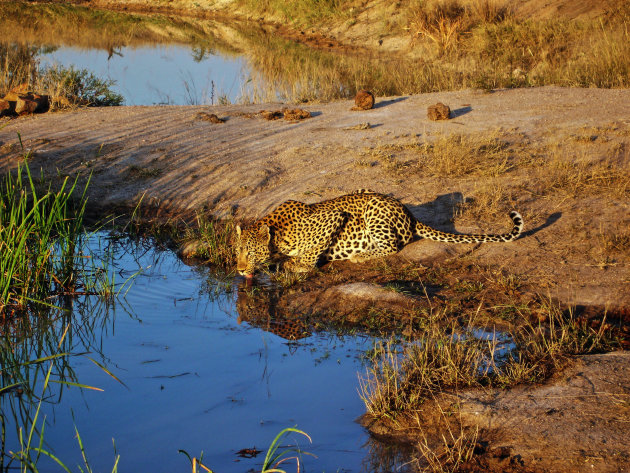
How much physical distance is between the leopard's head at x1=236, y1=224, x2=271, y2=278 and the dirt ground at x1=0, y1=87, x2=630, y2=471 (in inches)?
33.9

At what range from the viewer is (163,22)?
35.0 m

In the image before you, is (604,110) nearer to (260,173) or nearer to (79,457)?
(260,173)

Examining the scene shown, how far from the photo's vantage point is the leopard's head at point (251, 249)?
854cm

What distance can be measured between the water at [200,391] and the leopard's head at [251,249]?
1.66 ft

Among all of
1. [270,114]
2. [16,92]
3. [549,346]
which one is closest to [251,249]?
[549,346]

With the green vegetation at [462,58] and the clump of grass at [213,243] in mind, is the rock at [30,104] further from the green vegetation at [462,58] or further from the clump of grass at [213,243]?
the clump of grass at [213,243]

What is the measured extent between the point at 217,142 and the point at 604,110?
7.09 m

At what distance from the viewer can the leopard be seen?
859 cm

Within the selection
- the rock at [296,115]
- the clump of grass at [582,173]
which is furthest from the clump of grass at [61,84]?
the clump of grass at [582,173]

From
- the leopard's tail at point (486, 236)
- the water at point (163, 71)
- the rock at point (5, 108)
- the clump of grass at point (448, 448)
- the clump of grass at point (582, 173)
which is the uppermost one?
the water at point (163, 71)

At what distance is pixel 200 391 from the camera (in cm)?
577

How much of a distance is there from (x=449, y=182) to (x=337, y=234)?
248 cm

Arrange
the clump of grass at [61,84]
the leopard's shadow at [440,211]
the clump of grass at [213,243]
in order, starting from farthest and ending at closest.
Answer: the clump of grass at [61,84], the leopard's shadow at [440,211], the clump of grass at [213,243]

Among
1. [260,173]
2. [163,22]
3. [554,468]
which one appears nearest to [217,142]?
[260,173]
